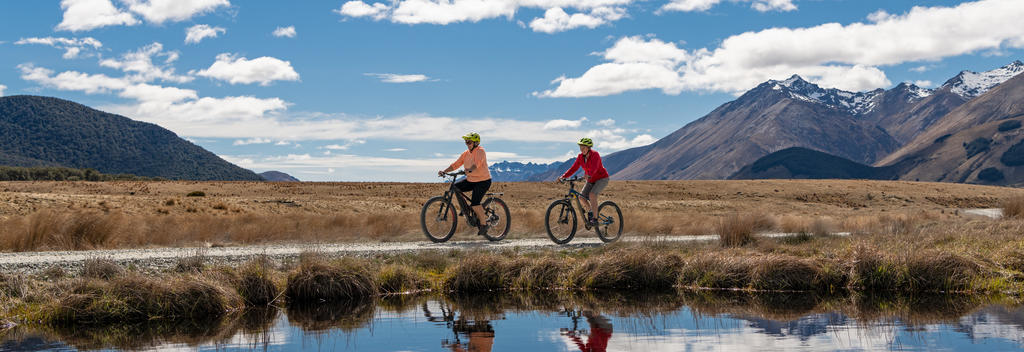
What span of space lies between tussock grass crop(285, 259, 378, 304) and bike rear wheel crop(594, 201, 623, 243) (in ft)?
25.0

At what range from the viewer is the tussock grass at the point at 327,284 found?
39.8 ft

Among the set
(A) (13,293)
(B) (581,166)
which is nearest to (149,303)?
(A) (13,293)

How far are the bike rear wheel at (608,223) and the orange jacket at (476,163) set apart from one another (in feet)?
10.3

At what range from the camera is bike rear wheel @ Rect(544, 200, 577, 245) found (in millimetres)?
18500

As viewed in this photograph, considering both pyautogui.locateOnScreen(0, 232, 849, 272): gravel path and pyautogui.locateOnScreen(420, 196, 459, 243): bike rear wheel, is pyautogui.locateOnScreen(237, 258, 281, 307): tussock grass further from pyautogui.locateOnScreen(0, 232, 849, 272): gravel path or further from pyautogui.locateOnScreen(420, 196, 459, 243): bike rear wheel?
pyautogui.locateOnScreen(420, 196, 459, 243): bike rear wheel

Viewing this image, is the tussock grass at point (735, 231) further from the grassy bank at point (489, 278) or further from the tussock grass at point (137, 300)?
the tussock grass at point (137, 300)

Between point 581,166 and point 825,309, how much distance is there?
321 inches

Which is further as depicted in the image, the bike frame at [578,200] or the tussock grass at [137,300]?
the bike frame at [578,200]

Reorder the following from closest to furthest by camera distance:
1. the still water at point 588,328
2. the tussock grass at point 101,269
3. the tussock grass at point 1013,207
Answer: the still water at point 588,328 → the tussock grass at point 101,269 → the tussock grass at point 1013,207

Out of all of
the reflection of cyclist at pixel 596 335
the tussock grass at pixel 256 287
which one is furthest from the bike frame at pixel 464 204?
the reflection of cyclist at pixel 596 335

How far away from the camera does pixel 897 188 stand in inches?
3371

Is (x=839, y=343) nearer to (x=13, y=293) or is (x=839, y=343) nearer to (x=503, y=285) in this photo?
(x=503, y=285)

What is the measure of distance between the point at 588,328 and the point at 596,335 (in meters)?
0.47

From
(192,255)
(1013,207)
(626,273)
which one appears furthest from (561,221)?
(1013,207)
